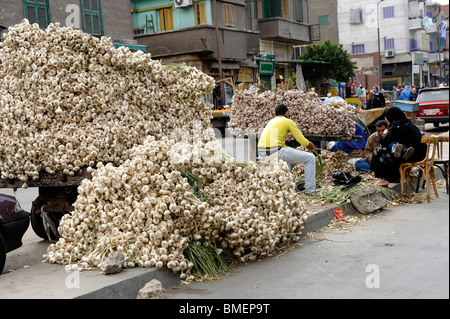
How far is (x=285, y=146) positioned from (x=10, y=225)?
492 cm

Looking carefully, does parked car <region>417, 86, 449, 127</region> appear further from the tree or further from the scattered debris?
the tree

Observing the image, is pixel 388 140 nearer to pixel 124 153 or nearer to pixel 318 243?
pixel 318 243

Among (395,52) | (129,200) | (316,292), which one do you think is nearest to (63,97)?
(129,200)

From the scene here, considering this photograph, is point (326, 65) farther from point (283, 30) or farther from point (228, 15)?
point (228, 15)

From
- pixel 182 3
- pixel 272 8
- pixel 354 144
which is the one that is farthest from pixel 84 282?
pixel 272 8

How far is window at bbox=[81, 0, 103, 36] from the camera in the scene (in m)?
25.8

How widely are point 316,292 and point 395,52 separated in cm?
7057

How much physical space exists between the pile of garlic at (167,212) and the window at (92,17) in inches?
840

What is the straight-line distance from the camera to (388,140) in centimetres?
955

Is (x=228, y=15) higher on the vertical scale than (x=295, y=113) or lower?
higher

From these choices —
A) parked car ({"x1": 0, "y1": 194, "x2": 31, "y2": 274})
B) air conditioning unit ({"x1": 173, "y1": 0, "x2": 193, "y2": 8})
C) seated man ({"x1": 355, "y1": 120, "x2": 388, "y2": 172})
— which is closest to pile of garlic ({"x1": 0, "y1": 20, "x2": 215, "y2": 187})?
parked car ({"x1": 0, "y1": 194, "x2": 31, "y2": 274})

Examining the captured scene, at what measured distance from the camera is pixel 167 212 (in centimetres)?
529

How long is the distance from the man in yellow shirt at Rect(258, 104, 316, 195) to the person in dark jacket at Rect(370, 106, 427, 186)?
1278 millimetres

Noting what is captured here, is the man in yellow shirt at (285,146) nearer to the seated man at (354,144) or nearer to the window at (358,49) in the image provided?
the seated man at (354,144)
